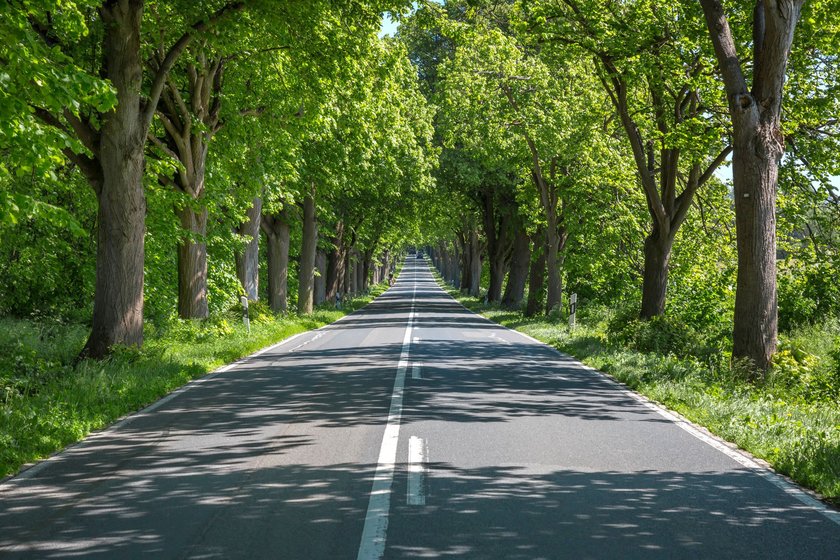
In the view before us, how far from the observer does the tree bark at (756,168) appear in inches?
470

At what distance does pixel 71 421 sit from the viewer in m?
8.37

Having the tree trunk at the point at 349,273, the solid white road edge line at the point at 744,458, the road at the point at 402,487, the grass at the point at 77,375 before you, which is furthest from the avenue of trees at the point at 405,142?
the tree trunk at the point at 349,273

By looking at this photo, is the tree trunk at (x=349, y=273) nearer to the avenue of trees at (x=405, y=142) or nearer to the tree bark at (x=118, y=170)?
the avenue of trees at (x=405, y=142)

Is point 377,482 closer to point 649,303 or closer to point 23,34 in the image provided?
point 23,34

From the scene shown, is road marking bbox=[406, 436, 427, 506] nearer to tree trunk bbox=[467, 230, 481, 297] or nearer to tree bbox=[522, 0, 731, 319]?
tree bbox=[522, 0, 731, 319]

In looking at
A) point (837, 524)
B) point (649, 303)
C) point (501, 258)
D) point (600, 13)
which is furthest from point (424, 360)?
point (501, 258)

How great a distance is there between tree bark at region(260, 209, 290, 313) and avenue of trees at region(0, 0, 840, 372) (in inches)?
3.8

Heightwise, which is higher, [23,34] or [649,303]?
[23,34]

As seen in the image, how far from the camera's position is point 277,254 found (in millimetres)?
30797

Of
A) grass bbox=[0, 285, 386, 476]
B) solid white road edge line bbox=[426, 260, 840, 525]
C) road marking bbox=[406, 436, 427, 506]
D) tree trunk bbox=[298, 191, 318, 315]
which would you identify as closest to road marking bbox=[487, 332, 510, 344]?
grass bbox=[0, 285, 386, 476]

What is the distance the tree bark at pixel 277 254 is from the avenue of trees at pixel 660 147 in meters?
7.67

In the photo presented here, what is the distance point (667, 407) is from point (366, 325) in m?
18.9

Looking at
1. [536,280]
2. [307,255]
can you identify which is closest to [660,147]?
[536,280]

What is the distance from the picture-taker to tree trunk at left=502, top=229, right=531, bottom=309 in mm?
39906
